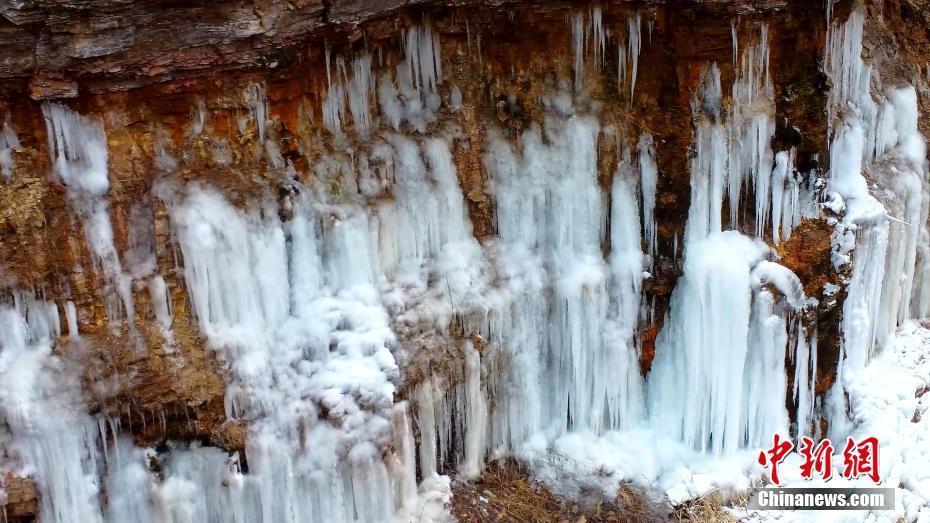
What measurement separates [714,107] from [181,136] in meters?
4.85

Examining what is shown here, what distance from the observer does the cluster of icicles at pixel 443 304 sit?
24.4 feet

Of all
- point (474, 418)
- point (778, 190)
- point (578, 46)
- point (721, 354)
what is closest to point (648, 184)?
point (778, 190)

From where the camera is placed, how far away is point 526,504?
8.73 metres

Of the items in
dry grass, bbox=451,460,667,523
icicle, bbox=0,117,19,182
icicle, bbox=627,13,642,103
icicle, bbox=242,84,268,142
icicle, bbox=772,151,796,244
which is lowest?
dry grass, bbox=451,460,667,523

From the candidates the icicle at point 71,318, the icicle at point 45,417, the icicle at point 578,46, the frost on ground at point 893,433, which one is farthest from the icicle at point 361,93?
the frost on ground at point 893,433

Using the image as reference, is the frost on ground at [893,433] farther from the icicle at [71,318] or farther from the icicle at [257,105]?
the icicle at [71,318]

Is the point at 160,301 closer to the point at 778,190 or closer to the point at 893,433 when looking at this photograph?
the point at 778,190

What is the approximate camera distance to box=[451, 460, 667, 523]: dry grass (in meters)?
8.61

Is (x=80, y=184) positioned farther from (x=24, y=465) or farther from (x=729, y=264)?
(x=729, y=264)

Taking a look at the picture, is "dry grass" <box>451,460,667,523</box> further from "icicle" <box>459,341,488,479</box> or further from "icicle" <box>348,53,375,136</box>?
"icicle" <box>348,53,375,136</box>

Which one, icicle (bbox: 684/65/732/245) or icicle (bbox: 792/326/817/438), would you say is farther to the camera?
icicle (bbox: 792/326/817/438)

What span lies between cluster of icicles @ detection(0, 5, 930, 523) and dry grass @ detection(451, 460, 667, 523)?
20 centimetres

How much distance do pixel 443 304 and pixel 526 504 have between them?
2.02m

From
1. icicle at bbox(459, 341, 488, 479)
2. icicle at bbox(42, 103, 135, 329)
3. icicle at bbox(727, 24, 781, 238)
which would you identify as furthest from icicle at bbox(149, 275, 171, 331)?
icicle at bbox(727, 24, 781, 238)
